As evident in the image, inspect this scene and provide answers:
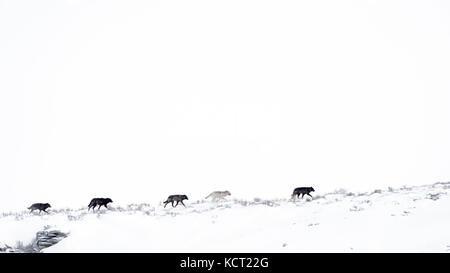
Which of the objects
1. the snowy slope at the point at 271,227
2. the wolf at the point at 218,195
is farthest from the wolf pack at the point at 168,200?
the wolf at the point at 218,195

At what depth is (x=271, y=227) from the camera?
17297 millimetres

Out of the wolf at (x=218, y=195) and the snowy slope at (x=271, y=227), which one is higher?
the wolf at (x=218, y=195)

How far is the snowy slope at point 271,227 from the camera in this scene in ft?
45.6

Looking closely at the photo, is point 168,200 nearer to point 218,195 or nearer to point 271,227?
point 218,195

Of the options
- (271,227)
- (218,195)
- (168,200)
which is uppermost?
(218,195)

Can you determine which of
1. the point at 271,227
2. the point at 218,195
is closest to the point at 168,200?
the point at 218,195

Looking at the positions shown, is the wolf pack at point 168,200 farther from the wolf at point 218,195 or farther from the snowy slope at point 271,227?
the wolf at point 218,195
